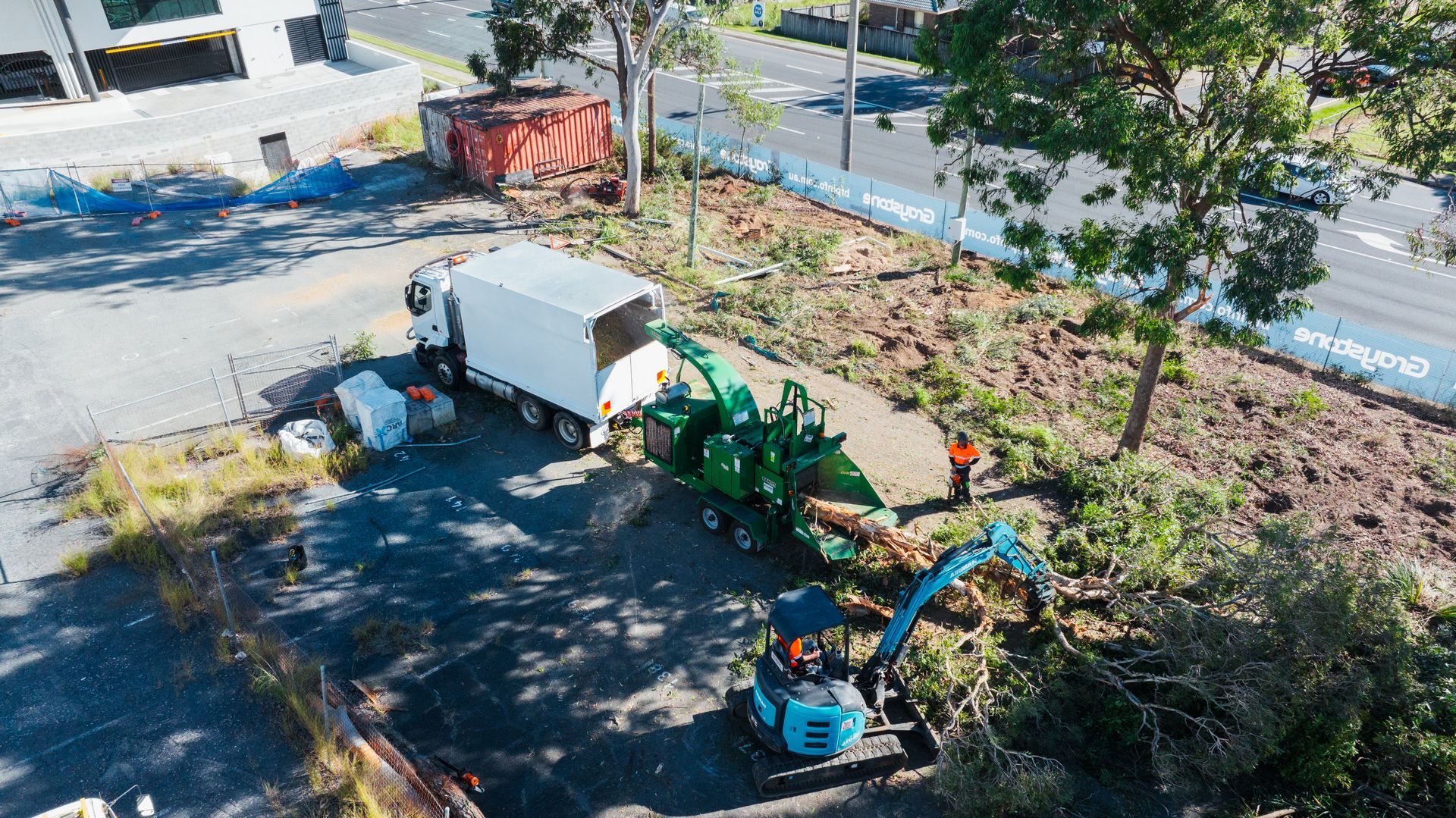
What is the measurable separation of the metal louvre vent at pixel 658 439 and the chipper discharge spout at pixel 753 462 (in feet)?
0.07

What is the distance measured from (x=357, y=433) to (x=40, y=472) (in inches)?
216

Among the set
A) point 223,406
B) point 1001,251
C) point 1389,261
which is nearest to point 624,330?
point 223,406

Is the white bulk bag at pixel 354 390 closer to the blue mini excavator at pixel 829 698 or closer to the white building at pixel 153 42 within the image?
the blue mini excavator at pixel 829 698

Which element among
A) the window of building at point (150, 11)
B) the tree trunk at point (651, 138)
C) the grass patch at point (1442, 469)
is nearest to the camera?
the grass patch at point (1442, 469)

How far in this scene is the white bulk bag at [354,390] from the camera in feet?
58.0

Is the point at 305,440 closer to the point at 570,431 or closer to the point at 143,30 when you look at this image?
the point at 570,431

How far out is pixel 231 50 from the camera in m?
37.4

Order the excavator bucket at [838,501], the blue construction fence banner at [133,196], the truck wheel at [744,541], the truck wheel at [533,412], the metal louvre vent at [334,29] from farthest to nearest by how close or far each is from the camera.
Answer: the metal louvre vent at [334,29] → the blue construction fence banner at [133,196] → the truck wheel at [533,412] → the truck wheel at [744,541] → the excavator bucket at [838,501]

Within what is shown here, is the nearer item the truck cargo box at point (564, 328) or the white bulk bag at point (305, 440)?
the truck cargo box at point (564, 328)

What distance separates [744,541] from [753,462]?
4.48 ft

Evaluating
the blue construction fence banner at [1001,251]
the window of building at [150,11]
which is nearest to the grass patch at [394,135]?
the blue construction fence banner at [1001,251]

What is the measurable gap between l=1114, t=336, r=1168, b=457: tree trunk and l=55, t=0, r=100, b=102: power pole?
36.4 meters

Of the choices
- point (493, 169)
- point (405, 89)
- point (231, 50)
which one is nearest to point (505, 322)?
point (493, 169)

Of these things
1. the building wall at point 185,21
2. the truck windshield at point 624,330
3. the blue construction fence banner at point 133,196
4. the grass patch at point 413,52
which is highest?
the building wall at point 185,21
